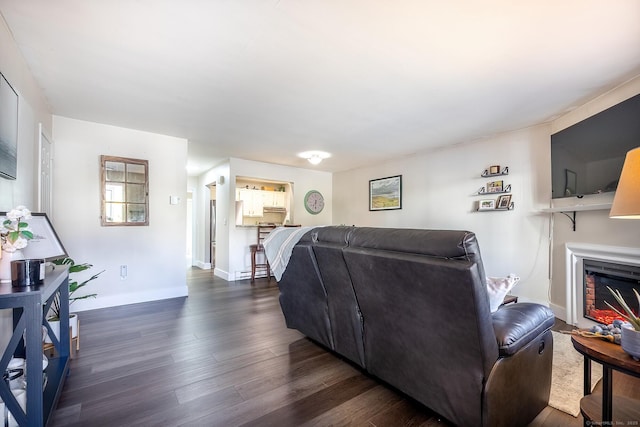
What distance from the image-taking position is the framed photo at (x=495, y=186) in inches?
153

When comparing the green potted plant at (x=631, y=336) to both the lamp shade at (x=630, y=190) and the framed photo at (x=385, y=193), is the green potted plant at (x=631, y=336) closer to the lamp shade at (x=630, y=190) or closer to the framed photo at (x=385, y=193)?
the lamp shade at (x=630, y=190)

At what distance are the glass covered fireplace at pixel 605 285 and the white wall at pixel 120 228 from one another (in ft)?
16.4

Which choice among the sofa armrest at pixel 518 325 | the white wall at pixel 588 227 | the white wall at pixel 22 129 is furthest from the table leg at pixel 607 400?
the white wall at pixel 22 129

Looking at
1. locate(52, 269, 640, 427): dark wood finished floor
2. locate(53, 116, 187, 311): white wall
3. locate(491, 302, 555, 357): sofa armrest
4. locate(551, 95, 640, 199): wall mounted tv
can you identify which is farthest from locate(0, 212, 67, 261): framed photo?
locate(551, 95, 640, 199): wall mounted tv

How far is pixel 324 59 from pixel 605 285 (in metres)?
3.46

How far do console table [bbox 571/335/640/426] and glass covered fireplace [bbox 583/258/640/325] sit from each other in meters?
1.69

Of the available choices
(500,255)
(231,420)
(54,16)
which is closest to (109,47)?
(54,16)

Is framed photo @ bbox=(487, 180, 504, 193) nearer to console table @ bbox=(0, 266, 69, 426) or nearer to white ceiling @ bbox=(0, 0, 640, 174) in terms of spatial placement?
white ceiling @ bbox=(0, 0, 640, 174)

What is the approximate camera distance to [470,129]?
12.2 ft

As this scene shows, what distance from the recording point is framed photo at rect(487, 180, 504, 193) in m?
3.89

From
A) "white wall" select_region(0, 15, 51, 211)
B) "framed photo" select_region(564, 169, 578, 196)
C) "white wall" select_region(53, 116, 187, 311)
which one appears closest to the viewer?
"white wall" select_region(0, 15, 51, 211)

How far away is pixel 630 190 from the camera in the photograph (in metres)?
1.15

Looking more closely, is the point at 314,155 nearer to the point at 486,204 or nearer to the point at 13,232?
the point at 486,204

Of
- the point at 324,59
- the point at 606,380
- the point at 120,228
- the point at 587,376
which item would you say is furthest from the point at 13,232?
the point at 587,376
